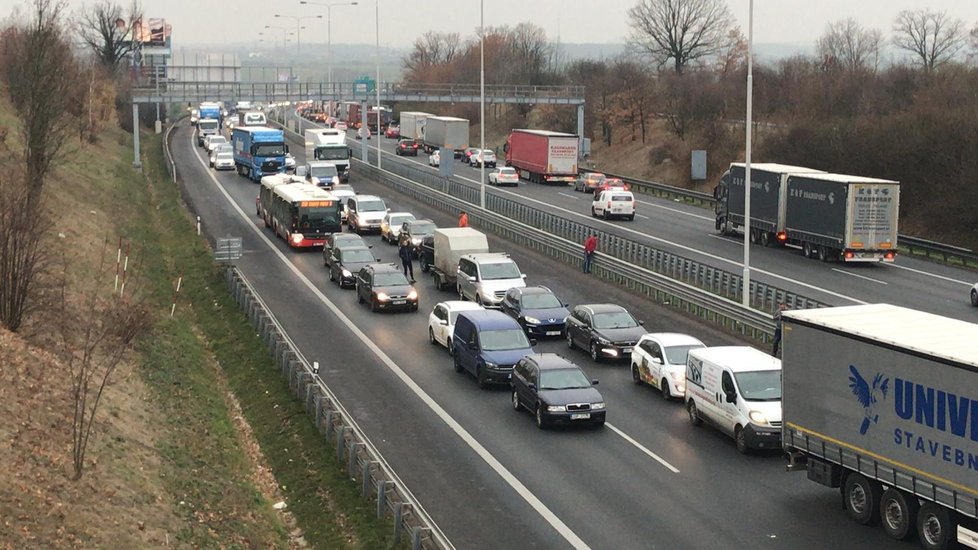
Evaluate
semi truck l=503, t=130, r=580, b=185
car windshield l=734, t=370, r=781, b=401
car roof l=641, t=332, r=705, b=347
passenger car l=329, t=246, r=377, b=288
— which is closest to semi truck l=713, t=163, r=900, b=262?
passenger car l=329, t=246, r=377, b=288

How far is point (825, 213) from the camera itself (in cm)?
5003

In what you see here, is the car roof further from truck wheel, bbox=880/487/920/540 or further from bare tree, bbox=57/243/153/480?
bare tree, bbox=57/243/153/480

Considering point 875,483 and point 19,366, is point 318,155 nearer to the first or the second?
point 19,366

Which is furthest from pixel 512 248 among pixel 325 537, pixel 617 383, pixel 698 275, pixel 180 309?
pixel 325 537

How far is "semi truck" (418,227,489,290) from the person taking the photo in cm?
4272

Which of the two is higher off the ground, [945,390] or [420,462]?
[945,390]

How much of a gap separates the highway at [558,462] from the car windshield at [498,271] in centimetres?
290

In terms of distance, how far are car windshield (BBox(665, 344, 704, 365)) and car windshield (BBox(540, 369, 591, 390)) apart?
9.34 feet

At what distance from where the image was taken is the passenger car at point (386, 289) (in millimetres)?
39000

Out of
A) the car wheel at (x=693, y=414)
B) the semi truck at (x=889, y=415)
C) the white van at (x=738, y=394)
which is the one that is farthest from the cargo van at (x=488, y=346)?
the semi truck at (x=889, y=415)

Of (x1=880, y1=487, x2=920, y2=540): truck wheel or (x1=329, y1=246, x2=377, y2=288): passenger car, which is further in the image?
(x1=329, y1=246, x2=377, y2=288): passenger car

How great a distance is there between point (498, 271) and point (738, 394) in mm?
16483

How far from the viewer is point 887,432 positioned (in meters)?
18.7

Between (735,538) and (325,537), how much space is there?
259 inches
